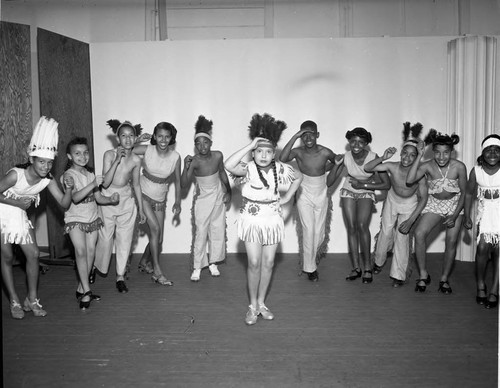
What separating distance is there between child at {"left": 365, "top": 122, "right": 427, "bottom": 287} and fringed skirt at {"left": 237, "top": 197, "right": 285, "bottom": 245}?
5.36 feet

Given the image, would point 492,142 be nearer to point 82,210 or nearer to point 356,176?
point 356,176

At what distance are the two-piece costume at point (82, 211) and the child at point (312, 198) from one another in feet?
7.05

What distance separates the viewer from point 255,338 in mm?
4418

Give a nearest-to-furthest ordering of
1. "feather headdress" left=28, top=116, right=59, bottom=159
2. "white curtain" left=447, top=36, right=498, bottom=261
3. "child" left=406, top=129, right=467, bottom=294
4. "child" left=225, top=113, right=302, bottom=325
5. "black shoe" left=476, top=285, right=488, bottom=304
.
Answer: "feather headdress" left=28, top=116, right=59, bottom=159
"child" left=225, top=113, right=302, bottom=325
"black shoe" left=476, top=285, right=488, bottom=304
"child" left=406, top=129, right=467, bottom=294
"white curtain" left=447, top=36, right=498, bottom=261

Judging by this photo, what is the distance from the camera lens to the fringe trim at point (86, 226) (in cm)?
513

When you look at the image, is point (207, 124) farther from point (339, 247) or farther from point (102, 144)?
point (339, 247)

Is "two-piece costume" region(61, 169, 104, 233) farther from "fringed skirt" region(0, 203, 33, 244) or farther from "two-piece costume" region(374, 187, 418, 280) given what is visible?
"two-piece costume" region(374, 187, 418, 280)

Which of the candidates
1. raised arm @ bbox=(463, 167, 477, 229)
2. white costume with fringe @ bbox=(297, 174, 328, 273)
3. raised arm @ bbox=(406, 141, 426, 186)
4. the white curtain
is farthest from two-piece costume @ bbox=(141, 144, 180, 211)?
the white curtain

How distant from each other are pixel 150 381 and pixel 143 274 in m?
2.97

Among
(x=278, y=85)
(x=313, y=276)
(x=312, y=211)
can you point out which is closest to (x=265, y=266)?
(x=313, y=276)

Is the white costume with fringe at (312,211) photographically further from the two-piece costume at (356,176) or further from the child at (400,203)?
the child at (400,203)

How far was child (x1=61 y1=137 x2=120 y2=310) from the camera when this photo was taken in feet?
16.7

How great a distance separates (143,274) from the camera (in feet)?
21.4

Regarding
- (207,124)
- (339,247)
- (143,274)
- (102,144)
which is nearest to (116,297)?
(143,274)
